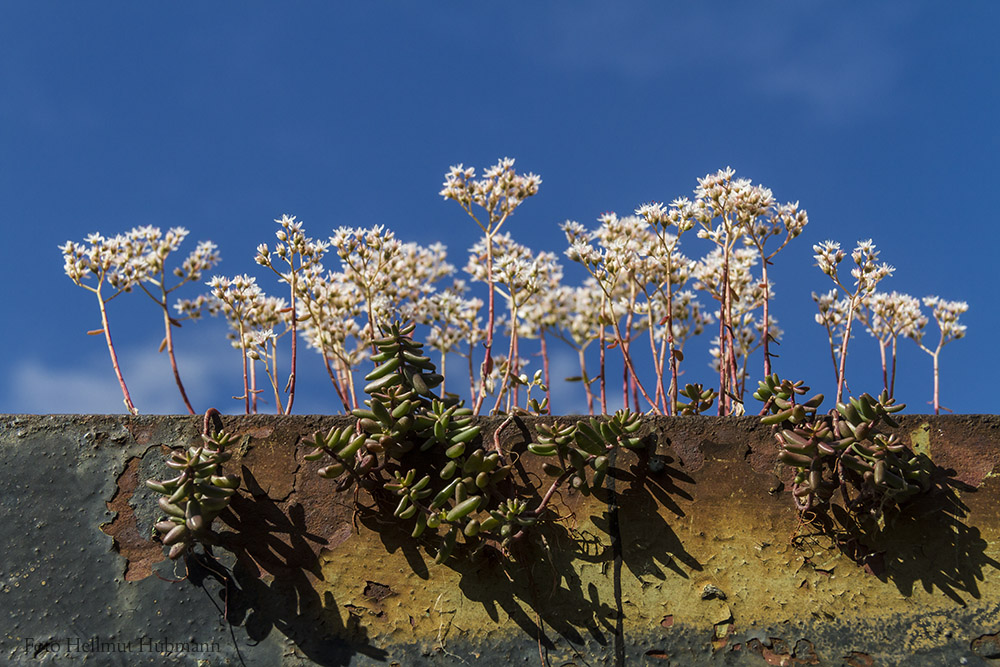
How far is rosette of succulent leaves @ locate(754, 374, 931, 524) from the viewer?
8.02 feet

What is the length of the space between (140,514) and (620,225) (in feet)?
8.01

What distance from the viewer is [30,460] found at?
8.70ft

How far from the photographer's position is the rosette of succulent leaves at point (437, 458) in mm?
2416

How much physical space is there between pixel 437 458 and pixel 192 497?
80 cm

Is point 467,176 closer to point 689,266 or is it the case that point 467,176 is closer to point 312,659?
point 689,266

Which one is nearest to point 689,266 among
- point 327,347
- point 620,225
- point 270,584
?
point 620,225

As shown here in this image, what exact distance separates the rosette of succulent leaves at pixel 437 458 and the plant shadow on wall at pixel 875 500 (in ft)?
1.90

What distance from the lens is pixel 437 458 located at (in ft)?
8.48

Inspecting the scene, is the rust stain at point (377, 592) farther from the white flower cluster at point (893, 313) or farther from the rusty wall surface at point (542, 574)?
the white flower cluster at point (893, 313)

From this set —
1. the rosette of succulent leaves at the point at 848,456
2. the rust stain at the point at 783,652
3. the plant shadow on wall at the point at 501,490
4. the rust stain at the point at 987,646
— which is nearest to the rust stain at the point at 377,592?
the plant shadow on wall at the point at 501,490

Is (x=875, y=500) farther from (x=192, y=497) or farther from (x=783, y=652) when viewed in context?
(x=192, y=497)

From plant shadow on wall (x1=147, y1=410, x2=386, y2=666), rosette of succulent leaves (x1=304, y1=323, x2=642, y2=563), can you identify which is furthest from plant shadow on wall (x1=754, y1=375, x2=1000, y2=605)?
plant shadow on wall (x1=147, y1=410, x2=386, y2=666)

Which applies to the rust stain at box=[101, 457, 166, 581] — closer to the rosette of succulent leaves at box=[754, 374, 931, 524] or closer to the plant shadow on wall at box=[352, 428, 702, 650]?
the plant shadow on wall at box=[352, 428, 702, 650]

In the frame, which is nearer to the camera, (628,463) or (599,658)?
(599,658)
